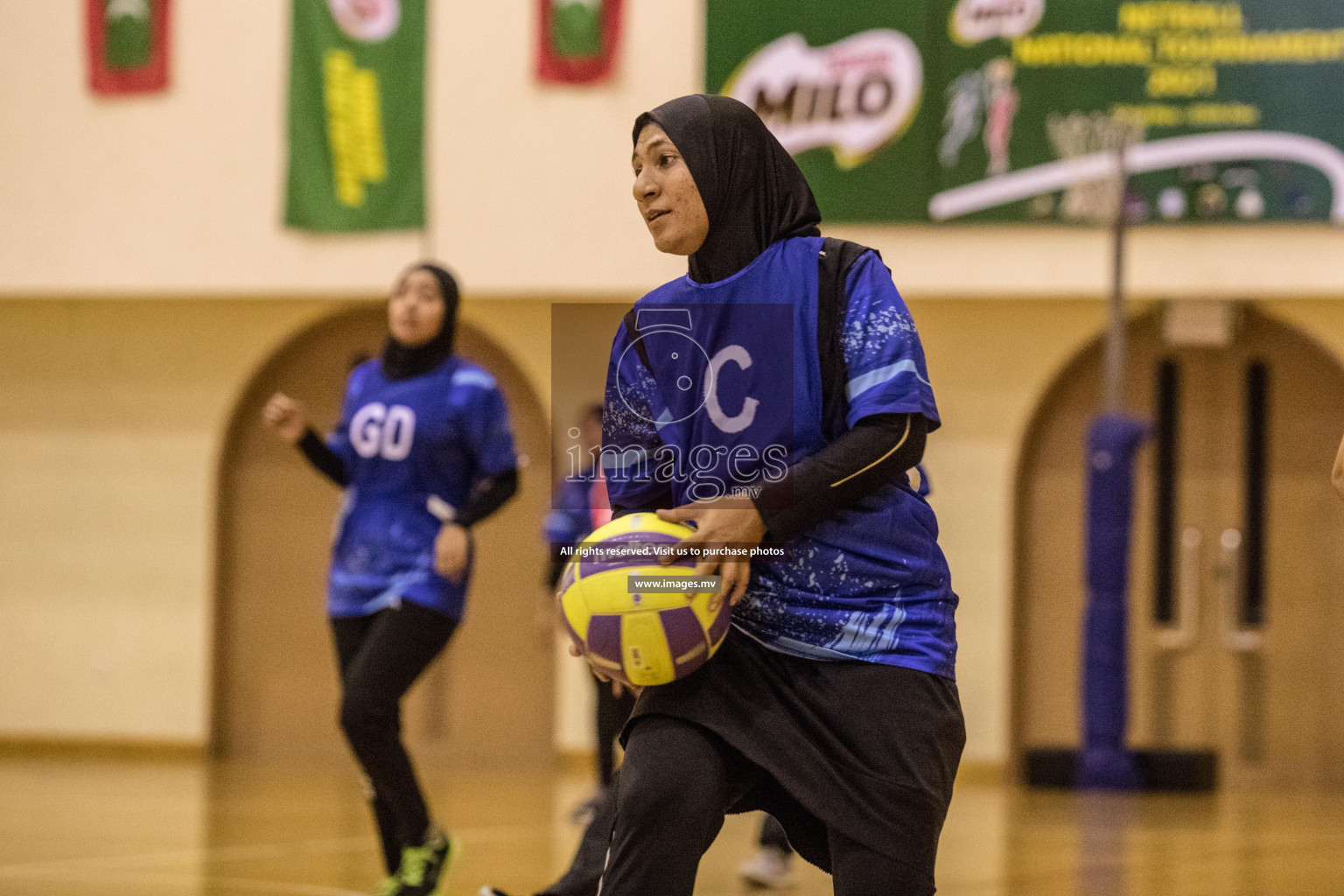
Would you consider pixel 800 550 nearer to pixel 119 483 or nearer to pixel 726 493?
pixel 726 493

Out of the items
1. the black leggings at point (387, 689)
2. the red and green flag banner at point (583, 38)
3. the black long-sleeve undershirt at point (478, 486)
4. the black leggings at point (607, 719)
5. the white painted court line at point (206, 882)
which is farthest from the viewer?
the red and green flag banner at point (583, 38)

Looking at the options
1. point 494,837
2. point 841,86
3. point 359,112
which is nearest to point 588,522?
point 494,837

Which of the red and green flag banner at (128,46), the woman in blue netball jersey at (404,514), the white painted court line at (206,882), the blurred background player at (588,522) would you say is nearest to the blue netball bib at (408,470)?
the woman in blue netball jersey at (404,514)

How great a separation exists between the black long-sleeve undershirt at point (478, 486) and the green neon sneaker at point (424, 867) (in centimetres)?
99

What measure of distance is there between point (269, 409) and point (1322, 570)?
6961mm

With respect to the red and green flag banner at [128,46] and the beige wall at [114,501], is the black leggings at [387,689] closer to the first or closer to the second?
the beige wall at [114,501]

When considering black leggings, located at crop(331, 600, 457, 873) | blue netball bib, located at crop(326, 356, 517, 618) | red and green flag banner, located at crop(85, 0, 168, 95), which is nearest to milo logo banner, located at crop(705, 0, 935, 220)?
red and green flag banner, located at crop(85, 0, 168, 95)

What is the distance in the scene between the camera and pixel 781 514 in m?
2.26

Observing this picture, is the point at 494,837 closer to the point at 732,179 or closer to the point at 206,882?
the point at 206,882

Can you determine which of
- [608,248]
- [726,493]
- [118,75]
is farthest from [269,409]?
[118,75]

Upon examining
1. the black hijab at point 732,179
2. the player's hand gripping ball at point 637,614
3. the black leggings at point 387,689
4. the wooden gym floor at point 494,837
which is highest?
the black hijab at point 732,179

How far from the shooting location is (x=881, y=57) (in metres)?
8.59

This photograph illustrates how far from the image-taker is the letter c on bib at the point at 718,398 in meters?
2.42

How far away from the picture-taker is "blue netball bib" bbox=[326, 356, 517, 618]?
4.61 m
